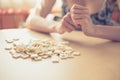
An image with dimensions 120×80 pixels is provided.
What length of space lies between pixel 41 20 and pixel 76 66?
2.06ft

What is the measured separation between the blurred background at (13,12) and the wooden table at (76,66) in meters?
1.61

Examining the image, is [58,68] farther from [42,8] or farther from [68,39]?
[42,8]

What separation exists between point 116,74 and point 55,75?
0.22 m

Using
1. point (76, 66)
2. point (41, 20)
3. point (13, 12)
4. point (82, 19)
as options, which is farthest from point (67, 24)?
point (13, 12)

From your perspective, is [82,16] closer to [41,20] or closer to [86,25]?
[86,25]

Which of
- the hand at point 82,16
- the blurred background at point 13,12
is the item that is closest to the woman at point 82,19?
the hand at point 82,16

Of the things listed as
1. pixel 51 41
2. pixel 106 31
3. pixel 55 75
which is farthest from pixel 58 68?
pixel 106 31

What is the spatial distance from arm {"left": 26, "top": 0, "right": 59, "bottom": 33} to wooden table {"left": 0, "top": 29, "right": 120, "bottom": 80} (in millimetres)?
252

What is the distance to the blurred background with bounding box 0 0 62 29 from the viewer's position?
284cm

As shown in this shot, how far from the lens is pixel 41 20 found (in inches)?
61.5

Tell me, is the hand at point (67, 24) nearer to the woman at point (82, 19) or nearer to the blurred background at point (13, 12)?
the woman at point (82, 19)

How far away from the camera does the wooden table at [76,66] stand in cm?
91

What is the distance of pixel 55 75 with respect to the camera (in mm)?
919

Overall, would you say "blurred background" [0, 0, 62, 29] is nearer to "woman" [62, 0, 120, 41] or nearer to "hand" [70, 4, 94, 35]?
"woman" [62, 0, 120, 41]
